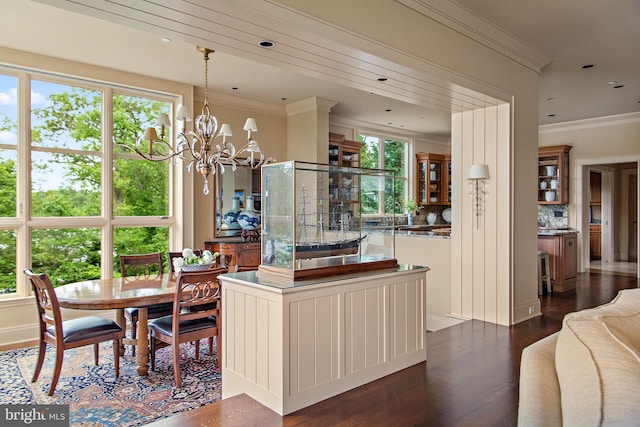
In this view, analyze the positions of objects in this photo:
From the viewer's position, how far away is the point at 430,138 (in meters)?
9.64

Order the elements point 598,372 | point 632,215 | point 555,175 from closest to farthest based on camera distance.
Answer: point 598,372 → point 555,175 → point 632,215

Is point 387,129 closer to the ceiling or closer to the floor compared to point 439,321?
closer to the ceiling

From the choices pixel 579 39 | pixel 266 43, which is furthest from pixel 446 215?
pixel 266 43

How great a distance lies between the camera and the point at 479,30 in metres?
3.78

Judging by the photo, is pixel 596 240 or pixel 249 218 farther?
pixel 596 240

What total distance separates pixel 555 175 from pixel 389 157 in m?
3.22

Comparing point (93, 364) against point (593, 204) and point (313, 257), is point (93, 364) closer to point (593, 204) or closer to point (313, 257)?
point (313, 257)

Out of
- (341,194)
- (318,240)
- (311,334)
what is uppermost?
(341,194)

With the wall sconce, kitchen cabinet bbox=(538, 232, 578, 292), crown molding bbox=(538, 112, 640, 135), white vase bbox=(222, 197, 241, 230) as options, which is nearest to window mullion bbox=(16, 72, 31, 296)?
white vase bbox=(222, 197, 241, 230)

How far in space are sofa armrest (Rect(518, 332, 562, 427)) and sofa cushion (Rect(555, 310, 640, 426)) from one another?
22mm

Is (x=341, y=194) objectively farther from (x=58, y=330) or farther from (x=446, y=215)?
(x=446, y=215)

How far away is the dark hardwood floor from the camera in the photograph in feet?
7.73

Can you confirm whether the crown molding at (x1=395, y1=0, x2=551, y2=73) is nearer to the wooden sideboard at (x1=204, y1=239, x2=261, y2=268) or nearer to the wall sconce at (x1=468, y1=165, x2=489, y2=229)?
the wall sconce at (x1=468, y1=165, x2=489, y2=229)

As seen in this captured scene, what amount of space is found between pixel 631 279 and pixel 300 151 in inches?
245
